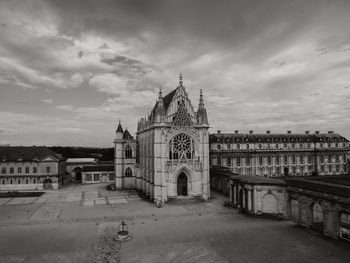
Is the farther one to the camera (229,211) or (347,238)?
(229,211)

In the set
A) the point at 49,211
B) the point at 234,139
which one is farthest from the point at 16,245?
the point at 234,139

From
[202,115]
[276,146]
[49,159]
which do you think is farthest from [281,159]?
[49,159]

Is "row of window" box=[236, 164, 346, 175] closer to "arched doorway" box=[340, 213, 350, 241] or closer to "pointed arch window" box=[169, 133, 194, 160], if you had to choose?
"pointed arch window" box=[169, 133, 194, 160]

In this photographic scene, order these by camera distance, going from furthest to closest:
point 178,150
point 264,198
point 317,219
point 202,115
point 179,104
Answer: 1. point 202,115
2. point 179,104
3. point 178,150
4. point 264,198
5. point 317,219

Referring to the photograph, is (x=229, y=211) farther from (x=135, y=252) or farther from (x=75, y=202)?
(x=75, y=202)

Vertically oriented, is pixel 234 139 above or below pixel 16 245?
above

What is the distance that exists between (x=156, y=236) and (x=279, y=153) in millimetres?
53605

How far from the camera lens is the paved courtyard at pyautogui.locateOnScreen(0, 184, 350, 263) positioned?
2173 centimetres

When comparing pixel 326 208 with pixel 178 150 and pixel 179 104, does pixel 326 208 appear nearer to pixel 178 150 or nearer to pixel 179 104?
pixel 178 150

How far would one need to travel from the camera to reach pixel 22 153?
62031 mm

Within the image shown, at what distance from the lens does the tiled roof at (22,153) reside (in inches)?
2360

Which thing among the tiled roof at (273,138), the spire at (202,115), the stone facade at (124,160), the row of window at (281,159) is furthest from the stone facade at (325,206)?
the tiled roof at (273,138)

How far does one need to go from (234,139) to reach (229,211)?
118 ft

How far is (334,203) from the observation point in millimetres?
25328
